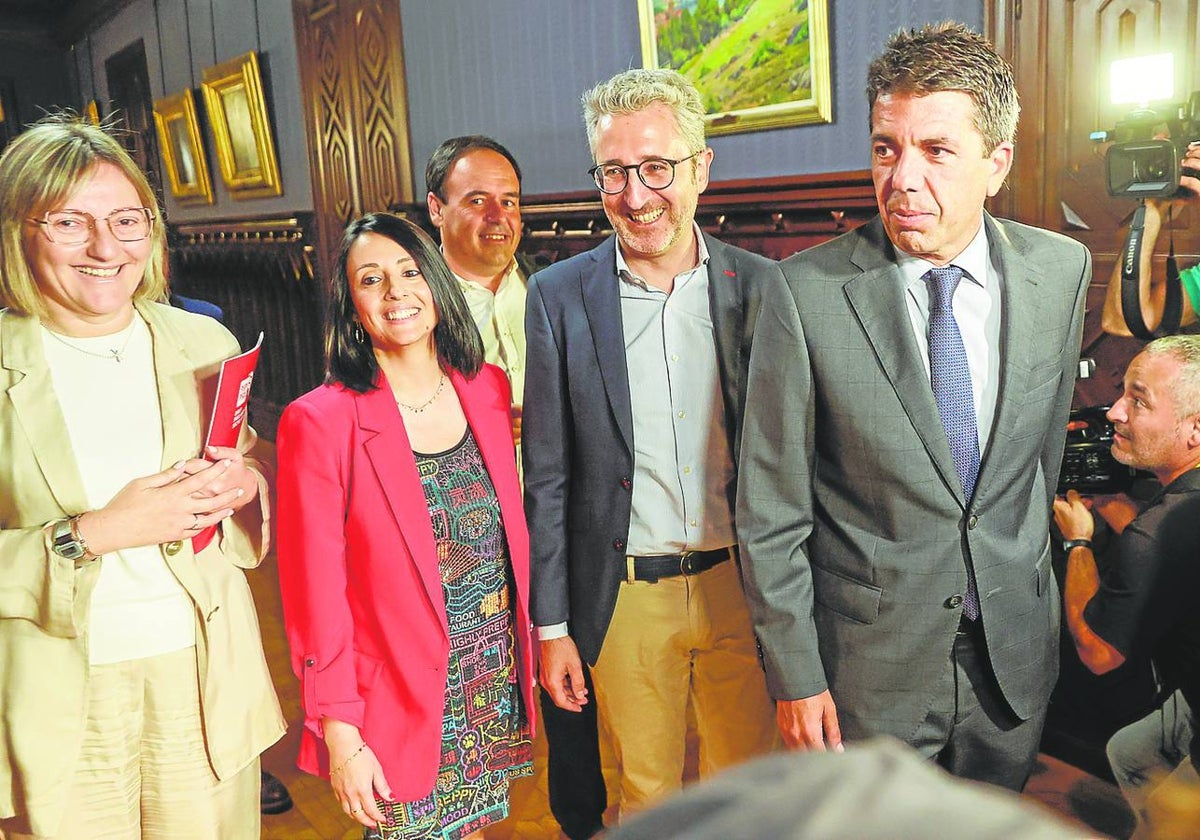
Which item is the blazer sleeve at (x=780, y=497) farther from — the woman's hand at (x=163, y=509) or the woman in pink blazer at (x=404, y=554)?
the woman's hand at (x=163, y=509)

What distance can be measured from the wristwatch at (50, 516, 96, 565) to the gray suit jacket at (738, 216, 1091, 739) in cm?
106

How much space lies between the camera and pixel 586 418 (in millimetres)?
1902

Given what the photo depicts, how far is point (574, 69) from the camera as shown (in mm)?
4281

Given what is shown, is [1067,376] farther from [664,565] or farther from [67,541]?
[67,541]

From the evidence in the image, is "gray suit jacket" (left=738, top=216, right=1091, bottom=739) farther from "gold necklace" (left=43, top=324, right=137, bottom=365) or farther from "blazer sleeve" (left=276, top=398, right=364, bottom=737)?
"gold necklace" (left=43, top=324, right=137, bottom=365)

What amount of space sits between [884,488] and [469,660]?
2.77 ft

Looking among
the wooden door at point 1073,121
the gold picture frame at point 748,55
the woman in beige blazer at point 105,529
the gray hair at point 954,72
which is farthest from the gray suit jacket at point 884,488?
the gold picture frame at point 748,55

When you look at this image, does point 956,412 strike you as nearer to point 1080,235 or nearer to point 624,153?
point 624,153

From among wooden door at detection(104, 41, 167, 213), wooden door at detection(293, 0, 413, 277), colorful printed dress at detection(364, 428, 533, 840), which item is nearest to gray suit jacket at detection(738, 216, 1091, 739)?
Result: colorful printed dress at detection(364, 428, 533, 840)

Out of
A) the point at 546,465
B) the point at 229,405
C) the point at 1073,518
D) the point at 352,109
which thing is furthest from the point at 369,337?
the point at 352,109

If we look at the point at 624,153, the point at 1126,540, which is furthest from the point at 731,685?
the point at 624,153

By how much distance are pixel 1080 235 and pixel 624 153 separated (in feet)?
4.96

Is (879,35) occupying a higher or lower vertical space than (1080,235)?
higher

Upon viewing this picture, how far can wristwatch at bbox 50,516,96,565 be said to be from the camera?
1536 mm
